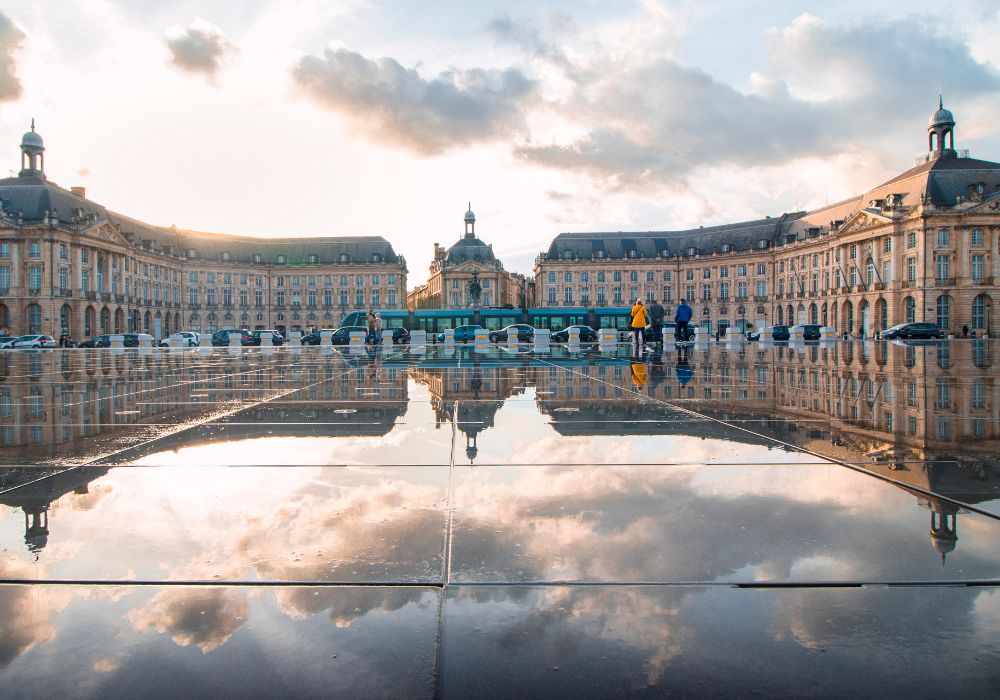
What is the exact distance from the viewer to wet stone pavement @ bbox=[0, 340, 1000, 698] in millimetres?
1605

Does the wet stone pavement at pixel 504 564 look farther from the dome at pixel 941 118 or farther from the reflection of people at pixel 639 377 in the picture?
the dome at pixel 941 118

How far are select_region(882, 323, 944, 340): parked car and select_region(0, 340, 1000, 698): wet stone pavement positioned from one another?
152ft

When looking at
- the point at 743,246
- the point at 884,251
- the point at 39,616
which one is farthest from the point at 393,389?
the point at 743,246

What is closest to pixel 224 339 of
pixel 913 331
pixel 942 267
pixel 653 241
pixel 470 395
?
pixel 470 395

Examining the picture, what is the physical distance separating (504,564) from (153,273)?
88.9 m

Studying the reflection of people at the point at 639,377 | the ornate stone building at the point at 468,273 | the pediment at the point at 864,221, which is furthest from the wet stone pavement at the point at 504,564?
the ornate stone building at the point at 468,273

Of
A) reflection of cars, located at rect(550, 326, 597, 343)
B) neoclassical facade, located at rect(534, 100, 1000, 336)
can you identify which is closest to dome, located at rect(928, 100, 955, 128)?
neoclassical facade, located at rect(534, 100, 1000, 336)

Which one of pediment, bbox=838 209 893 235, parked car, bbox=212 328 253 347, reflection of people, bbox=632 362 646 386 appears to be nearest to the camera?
reflection of people, bbox=632 362 646 386

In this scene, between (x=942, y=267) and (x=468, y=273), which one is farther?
(x=468, y=273)

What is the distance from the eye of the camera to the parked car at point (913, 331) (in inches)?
1737

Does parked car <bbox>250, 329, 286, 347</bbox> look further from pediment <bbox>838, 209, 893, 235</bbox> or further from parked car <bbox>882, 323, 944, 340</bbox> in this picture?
pediment <bbox>838, 209, 893, 235</bbox>

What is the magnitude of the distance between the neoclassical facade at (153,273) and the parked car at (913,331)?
66.1 meters

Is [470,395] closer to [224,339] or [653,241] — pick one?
[224,339]

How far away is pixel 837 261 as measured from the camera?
6906 cm
